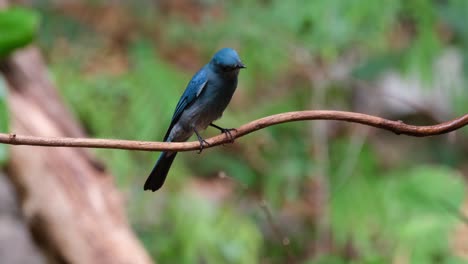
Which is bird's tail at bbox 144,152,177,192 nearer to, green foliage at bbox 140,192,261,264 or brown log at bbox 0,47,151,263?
brown log at bbox 0,47,151,263

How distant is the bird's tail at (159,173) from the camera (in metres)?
1.61

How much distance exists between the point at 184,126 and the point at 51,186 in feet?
3.58

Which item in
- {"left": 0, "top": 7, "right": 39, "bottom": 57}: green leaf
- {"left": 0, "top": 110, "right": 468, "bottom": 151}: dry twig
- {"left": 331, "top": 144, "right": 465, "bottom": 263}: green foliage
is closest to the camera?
{"left": 0, "top": 110, "right": 468, "bottom": 151}: dry twig

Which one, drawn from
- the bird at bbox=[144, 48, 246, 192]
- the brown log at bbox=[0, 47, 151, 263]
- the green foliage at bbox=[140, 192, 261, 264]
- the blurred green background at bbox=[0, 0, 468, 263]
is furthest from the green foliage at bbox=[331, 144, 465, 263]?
the bird at bbox=[144, 48, 246, 192]

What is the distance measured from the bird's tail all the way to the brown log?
99cm

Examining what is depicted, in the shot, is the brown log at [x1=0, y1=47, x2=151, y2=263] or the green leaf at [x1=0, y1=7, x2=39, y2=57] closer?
the green leaf at [x1=0, y1=7, x2=39, y2=57]

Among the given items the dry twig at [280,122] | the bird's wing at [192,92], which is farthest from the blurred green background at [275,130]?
the dry twig at [280,122]

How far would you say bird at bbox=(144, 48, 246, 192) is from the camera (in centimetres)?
161

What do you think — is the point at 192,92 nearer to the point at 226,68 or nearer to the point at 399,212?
the point at 226,68

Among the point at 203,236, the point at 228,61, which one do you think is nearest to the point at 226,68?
the point at 228,61

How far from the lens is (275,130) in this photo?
3939mm

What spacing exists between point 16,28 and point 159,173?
1004mm

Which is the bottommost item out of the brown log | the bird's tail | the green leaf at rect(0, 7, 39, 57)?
the bird's tail

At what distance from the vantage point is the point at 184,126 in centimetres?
179
